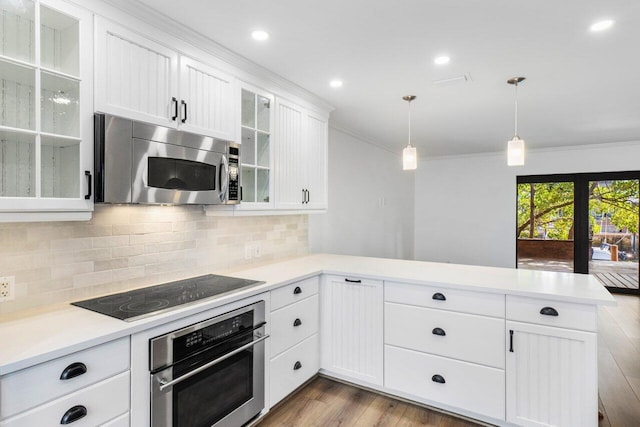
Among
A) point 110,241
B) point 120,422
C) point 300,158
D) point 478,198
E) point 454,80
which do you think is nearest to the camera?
point 120,422

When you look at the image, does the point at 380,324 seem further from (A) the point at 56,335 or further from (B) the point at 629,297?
(B) the point at 629,297

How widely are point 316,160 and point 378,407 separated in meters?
2.03

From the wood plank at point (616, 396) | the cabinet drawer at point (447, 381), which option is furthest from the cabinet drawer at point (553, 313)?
the wood plank at point (616, 396)

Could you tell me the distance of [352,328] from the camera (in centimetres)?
264

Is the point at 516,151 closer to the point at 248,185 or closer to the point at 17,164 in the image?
the point at 248,185

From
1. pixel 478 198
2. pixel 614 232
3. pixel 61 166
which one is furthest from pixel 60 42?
pixel 614 232

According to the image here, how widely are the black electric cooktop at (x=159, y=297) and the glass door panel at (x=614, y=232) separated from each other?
601 cm

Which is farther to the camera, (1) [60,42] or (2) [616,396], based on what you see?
(2) [616,396]

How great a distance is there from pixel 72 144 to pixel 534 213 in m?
6.61

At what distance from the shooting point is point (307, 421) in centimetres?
225

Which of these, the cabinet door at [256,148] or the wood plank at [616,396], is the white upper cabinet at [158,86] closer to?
the cabinet door at [256,148]

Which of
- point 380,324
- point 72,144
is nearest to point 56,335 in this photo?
point 72,144

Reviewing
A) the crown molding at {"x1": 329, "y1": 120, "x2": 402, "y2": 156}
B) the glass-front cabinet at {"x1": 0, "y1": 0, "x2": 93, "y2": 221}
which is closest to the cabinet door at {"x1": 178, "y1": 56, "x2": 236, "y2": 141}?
the glass-front cabinet at {"x1": 0, "y1": 0, "x2": 93, "y2": 221}

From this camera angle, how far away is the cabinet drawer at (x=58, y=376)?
113 centimetres
